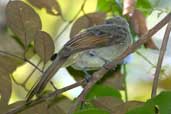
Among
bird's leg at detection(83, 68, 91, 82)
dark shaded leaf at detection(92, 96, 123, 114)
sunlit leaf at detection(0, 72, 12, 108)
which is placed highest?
sunlit leaf at detection(0, 72, 12, 108)

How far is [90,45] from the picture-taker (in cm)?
104

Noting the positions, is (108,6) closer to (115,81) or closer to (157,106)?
(115,81)

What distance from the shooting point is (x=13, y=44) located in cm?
100

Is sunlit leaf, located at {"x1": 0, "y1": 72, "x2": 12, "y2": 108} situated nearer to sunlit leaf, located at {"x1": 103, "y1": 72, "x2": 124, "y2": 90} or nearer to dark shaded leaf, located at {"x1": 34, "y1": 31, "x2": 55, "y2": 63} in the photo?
dark shaded leaf, located at {"x1": 34, "y1": 31, "x2": 55, "y2": 63}

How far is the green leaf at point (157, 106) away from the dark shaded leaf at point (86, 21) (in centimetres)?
42

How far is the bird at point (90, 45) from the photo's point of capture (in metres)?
0.89

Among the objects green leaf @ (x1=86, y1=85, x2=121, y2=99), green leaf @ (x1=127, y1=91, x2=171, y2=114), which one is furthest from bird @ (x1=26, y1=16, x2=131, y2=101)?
green leaf @ (x1=127, y1=91, x2=171, y2=114)

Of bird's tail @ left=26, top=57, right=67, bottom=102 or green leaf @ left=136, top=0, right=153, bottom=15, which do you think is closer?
bird's tail @ left=26, top=57, right=67, bottom=102

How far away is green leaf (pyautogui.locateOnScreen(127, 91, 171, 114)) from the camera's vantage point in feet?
2.23

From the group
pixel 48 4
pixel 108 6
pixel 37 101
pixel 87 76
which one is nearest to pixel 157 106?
pixel 37 101

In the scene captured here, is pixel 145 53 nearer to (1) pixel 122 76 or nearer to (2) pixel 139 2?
(2) pixel 139 2

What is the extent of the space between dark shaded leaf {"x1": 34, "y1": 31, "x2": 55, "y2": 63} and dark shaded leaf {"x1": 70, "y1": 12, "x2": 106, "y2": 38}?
0.58 ft

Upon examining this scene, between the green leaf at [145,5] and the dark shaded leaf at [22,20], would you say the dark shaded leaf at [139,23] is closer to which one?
the green leaf at [145,5]

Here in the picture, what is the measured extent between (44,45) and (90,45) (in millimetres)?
175
